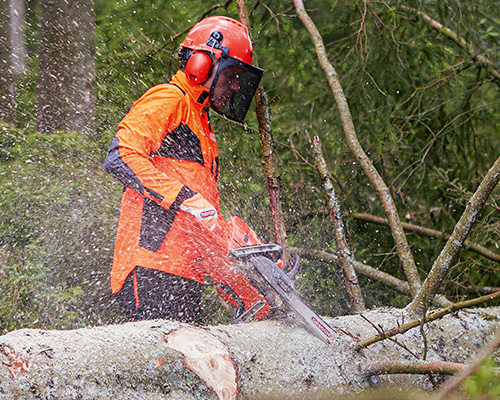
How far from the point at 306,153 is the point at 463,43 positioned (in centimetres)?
174

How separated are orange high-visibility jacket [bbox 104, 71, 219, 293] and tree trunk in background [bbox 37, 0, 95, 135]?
228 centimetres

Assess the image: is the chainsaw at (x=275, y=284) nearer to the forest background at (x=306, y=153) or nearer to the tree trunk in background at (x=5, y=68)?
the forest background at (x=306, y=153)

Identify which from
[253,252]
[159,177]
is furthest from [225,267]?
[159,177]

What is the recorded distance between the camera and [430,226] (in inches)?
202

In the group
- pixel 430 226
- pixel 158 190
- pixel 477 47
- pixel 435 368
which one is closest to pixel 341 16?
pixel 477 47

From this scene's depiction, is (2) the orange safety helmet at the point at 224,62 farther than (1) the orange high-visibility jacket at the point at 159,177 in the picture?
Yes

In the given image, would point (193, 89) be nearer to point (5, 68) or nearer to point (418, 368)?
point (418, 368)

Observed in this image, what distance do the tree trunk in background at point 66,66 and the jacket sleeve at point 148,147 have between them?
7.59 feet

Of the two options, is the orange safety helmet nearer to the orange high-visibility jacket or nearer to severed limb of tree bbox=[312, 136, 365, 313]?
the orange high-visibility jacket

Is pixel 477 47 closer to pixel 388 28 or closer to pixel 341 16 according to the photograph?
pixel 388 28

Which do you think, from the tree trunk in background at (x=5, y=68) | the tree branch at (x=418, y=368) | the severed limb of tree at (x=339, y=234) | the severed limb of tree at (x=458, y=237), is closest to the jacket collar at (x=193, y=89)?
the severed limb of tree at (x=339, y=234)

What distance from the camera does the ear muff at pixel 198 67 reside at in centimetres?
291

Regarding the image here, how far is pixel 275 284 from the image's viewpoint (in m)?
2.27

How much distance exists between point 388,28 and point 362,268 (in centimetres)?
216
